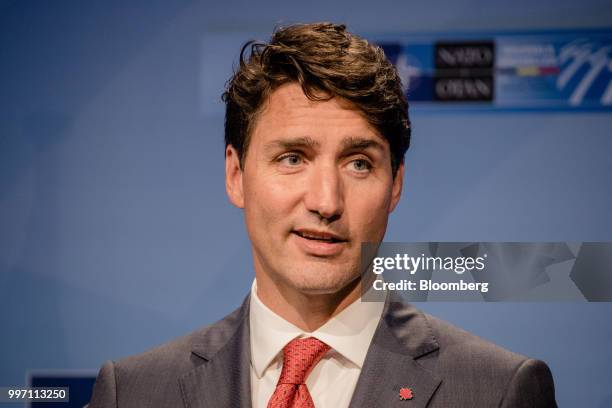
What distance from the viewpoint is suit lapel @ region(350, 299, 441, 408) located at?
2.04 m

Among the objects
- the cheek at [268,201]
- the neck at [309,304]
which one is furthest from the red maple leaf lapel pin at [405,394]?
the cheek at [268,201]

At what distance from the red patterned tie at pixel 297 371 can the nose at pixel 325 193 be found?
0.31m

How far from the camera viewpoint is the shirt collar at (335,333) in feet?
7.00

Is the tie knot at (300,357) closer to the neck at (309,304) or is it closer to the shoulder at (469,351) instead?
the neck at (309,304)

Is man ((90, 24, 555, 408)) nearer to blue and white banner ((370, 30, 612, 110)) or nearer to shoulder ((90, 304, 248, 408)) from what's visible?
shoulder ((90, 304, 248, 408))

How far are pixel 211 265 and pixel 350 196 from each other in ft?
3.16

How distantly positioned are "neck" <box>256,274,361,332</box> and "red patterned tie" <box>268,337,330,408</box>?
1.8 inches

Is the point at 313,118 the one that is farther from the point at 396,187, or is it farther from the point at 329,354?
the point at 329,354

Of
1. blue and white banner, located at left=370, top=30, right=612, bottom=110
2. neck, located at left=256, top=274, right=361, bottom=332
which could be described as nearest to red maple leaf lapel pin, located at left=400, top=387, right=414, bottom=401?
neck, located at left=256, top=274, right=361, bottom=332

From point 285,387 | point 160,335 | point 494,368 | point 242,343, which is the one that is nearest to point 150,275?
point 160,335

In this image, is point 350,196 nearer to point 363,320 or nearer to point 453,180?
point 363,320

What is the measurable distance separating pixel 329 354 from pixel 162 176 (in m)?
1.06

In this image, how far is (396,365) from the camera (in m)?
2.09

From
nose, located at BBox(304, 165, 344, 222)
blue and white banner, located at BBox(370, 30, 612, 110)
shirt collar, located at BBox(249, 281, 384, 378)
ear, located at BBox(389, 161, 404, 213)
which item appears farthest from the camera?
blue and white banner, located at BBox(370, 30, 612, 110)
